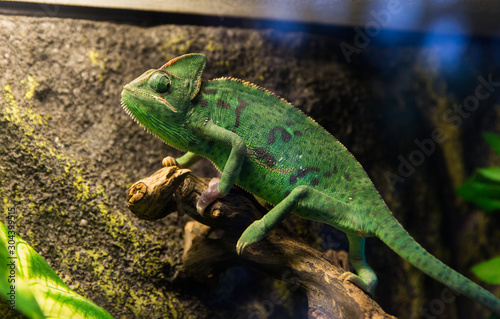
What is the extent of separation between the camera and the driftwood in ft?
5.72

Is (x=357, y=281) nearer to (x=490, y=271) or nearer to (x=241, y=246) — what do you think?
(x=241, y=246)

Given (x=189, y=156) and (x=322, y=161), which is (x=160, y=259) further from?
(x=322, y=161)

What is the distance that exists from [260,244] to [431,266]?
31.2 inches

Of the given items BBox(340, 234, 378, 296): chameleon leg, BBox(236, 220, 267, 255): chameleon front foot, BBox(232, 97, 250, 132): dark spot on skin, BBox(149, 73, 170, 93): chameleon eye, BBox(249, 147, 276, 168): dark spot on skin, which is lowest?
BBox(340, 234, 378, 296): chameleon leg

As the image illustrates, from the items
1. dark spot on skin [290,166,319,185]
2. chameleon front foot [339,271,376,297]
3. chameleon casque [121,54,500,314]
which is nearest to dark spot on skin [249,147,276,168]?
chameleon casque [121,54,500,314]

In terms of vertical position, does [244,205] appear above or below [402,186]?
above

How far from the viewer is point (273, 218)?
177 cm

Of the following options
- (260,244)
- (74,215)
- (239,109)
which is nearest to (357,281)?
(260,244)

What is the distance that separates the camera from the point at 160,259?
2.28 metres

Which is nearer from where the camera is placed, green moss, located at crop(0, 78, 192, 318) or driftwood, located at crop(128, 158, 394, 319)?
driftwood, located at crop(128, 158, 394, 319)

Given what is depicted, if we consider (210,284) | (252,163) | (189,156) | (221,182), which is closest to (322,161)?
(252,163)

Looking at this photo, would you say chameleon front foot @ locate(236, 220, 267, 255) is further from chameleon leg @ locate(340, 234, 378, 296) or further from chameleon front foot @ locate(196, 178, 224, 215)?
chameleon leg @ locate(340, 234, 378, 296)

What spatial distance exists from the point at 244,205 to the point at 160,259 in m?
0.72

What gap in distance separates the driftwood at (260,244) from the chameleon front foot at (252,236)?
0.25 feet
